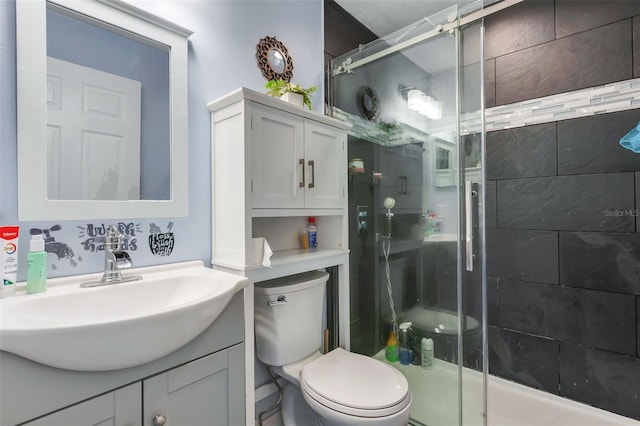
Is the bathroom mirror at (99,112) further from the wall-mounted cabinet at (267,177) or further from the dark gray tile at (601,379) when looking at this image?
the dark gray tile at (601,379)

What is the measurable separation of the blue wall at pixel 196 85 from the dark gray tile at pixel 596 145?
5.22 feet

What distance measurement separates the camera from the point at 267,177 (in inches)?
54.0

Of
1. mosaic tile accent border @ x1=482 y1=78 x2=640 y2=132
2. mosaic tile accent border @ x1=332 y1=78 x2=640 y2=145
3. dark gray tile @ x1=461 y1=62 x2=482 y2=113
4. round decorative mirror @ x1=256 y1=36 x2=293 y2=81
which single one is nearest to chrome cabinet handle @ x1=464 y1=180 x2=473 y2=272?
mosaic tile accent border @ x1=332 y1=78 x2=640 y2=145

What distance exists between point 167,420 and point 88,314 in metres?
0.41

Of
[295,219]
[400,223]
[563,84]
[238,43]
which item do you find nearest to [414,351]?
[400,223]

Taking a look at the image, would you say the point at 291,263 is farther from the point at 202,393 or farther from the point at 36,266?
the point at 36,266

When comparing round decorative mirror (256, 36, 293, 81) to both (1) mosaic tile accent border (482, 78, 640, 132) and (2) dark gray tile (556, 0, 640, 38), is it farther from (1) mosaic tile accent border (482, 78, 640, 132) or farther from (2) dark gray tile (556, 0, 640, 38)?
(2) dark gray tile (556, 0, 640, 38)

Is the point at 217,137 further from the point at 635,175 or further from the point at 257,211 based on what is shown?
the point at 635,175

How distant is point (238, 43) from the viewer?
4.98 feet

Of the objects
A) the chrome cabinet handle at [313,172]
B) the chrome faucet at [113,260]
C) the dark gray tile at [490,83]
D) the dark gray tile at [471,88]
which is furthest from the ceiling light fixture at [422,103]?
the chrome faucet at [113,260]

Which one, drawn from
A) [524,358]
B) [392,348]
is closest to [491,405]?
[524,358]

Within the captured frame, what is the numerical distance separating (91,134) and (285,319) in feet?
3.55

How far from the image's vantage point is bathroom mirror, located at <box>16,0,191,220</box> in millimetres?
975

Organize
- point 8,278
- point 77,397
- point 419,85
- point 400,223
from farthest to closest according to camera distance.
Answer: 1. point 400,223
2. point 419,85
3. point 8,278
4. point 77,397
